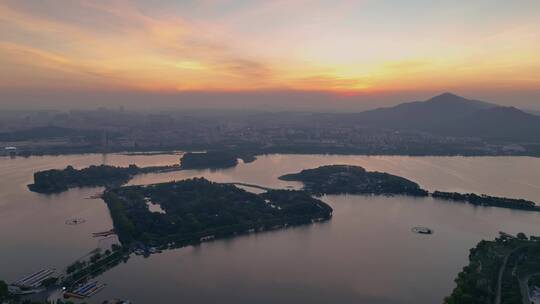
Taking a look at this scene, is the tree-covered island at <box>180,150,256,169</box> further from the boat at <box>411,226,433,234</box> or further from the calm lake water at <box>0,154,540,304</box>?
the boat at <box>411,226,433,234</box>

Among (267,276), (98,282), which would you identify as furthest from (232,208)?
(98,282)

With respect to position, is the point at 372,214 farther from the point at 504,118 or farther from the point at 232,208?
the point at 504,118

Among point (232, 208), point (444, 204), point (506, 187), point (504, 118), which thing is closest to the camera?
point (232, 208)

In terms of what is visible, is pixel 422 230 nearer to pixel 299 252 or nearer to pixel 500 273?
pixel 500 273

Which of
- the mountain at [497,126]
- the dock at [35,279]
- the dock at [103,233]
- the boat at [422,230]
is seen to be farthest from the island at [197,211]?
the mountain at [497,126]

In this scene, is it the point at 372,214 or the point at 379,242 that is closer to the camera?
the point at 379,242

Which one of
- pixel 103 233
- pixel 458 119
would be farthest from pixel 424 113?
pixel 103 233

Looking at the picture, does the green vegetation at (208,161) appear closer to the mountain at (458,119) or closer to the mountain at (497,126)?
the mountain at (458,119)
